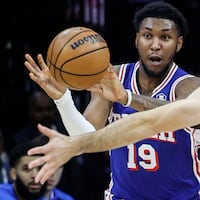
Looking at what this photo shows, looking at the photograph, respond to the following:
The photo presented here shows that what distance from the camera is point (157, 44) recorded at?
5.15 metres

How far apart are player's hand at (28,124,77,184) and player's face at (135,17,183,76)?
136 cm

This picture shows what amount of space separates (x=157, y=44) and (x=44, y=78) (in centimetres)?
85

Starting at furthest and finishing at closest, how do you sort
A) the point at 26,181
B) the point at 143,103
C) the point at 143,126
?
the point at 26,181 → the point at 143,103 → the point at 143,126

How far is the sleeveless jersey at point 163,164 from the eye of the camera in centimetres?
511

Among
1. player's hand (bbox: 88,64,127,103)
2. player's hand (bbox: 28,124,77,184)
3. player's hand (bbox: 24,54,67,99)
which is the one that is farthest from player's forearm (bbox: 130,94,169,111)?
player's hand (bbox: 28,124,77,184)

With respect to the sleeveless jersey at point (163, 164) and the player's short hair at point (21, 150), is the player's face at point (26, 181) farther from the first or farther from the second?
the sleeveless jersey at point (163, 164)

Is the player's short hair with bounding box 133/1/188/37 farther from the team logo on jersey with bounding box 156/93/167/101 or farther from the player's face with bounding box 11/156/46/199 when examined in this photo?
the player's face with bounding box 11/156/46/199

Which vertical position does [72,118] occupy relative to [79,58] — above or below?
below

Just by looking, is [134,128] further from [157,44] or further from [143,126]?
[157,44]

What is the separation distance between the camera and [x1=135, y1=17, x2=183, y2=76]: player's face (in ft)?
17.0

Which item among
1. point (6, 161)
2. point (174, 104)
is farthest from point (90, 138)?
point (6, 161)

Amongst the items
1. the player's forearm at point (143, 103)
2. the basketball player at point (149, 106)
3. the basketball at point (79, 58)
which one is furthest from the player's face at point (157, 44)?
the basketball at point (79, 58)

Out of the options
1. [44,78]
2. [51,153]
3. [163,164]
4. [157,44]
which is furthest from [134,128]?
[44,78]

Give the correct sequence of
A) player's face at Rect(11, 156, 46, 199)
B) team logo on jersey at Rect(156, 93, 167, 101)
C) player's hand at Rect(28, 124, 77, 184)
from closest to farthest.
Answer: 1. player's hand at Rect(28, 124, 77, 184)
2. team logo on jersey at Rect(156, 93, 167, 101)
3. player's face at Rect(11, 156, 46, 199)
